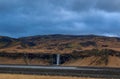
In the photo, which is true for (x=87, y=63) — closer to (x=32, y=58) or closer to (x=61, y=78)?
(x=32, y=58)

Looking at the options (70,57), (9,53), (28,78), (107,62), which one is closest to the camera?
(28,78)

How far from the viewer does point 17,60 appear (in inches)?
6654

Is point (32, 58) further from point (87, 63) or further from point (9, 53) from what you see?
point (87, 63)

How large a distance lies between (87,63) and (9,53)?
1721 inches

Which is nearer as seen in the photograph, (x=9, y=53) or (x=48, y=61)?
(x=48, y=61)

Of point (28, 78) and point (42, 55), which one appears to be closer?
point (28, 78)

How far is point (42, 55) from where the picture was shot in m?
170

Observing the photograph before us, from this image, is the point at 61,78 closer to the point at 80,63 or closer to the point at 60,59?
the point at 80,63

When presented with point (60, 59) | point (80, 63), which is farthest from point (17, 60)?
point (80, 63)

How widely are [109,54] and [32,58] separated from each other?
34804mm

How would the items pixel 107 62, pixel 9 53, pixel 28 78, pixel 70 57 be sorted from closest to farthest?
pixel 28 78 → pixel 107 62 → pixel 70 57 → pixel 9 53

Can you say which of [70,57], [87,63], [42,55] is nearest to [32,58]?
[42,55]

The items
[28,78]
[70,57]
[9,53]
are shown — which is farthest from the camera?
[9,53]

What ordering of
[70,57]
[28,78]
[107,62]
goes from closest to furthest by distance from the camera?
[28,78] → [107,62] → [70,57]
